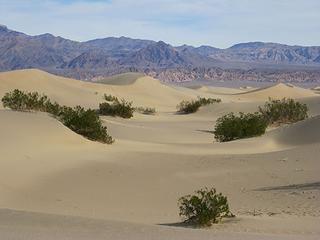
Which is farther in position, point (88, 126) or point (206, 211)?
point (88, 126)

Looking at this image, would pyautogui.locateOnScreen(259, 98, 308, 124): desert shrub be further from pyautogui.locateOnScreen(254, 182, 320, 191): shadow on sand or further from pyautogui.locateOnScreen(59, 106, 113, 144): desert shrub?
pyautogui.locateOnScreen(254, 182, 320, 191): shadow on sand

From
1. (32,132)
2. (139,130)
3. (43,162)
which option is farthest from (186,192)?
(139,130)

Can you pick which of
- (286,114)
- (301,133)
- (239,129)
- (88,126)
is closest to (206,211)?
(88,126)

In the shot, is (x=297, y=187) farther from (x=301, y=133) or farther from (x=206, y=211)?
(x=301, y=133)

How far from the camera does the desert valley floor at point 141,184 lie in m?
9.26

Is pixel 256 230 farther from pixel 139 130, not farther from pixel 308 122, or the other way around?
pixel 139 130

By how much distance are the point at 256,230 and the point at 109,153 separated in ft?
33.5

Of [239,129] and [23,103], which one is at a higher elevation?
[23,103]

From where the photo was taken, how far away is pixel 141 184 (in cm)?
1517

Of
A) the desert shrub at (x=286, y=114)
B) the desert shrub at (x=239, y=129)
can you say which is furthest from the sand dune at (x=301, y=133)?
the desert shrub at (x=286, y=114)

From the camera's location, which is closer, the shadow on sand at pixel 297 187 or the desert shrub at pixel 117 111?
the shadow on sand at pixel 297 187

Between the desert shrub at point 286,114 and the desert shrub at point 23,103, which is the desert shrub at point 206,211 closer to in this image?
the desert shrub at point 23,103

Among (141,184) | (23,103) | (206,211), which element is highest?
(23,103)

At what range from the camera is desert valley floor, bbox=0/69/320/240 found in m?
9.26
